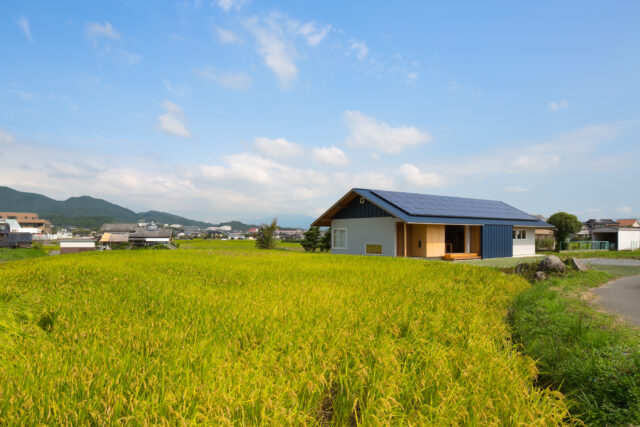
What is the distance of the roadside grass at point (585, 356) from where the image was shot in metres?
3.26

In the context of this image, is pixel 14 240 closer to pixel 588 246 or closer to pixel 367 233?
pixel 367 233

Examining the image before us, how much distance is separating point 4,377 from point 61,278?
6.04 m

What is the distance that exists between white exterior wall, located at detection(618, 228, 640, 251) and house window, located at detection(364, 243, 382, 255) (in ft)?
103

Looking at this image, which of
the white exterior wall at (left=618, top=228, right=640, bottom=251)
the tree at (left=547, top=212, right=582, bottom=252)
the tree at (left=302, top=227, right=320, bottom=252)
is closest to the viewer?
the tree at (left=302, top=227, right=320, bottom=252)

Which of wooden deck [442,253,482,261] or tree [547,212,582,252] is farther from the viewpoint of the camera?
tree [547,212,582,252]

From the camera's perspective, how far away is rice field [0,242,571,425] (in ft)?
7.87

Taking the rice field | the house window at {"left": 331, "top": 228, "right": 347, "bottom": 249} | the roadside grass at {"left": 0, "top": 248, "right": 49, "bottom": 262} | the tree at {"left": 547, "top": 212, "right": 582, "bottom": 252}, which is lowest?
the roadside grass at {"left": 0, "top": 248, "right": 49, "bottom": 262}

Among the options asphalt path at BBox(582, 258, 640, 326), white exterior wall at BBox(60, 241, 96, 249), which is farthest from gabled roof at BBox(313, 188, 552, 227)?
white exterior wall at BBox(60, 241, 96, 249)

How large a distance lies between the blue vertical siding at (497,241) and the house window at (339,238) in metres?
9.48

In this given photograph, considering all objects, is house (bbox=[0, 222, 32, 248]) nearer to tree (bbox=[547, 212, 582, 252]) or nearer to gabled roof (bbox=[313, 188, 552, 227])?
gabled roof (bbox=[313, 188, 552, 227])

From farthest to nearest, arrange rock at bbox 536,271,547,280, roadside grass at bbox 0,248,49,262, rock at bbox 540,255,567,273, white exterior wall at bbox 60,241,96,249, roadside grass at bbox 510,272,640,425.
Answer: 1. white exterior wall at bbox 60,241,96,249
2. roadside grass at bbox 0,248,49,262
3. rock at bbox 540,255,567,273
4. rock at bbox 536,271,547,280
5. roadside grass at bbox 510,272,640,425

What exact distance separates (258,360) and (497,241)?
81.0ft

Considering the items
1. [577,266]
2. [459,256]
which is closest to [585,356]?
[577,266]

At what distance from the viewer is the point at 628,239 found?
3759 cm
